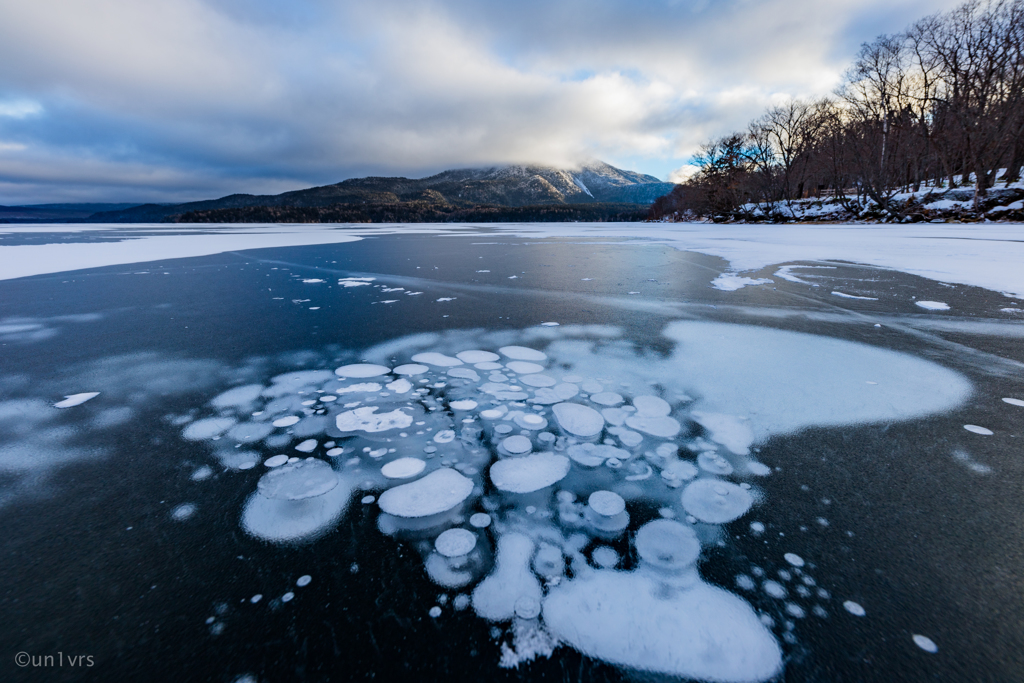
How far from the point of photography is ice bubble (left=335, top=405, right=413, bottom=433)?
192 cm

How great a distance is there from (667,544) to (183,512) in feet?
5.03

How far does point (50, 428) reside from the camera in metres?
1.92

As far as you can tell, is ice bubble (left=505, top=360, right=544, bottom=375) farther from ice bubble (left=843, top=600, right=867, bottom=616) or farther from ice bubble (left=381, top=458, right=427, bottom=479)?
ice bubble (left=843, top=600, right=867, bottom=616)

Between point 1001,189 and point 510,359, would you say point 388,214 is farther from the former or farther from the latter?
point 510,359

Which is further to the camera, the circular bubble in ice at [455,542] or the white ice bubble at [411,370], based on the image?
the white ice bubble at [411,370]

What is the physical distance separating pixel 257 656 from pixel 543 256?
8.81 metres

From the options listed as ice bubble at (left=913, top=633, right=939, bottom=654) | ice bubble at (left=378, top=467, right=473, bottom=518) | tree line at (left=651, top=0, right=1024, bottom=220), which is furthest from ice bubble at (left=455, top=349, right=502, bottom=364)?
tree line at (left=651, top=0, right=1024, bottom=220)

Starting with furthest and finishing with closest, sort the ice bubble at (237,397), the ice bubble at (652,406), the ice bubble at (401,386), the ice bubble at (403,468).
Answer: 1. the ice bubble at (401,386)
2. the ice bubble at (237,397)
3. the ice bubble at (652,406)
4. the ice bubble at (403,468)

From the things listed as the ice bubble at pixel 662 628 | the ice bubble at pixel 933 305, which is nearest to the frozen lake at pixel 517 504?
the ice bubble at pixel 662 628

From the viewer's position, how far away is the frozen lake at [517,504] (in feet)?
3.13

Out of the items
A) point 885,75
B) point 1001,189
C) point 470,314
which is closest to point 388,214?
point 885,75

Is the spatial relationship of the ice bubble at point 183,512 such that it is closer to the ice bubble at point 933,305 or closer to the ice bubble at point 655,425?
the ice bubble at point 655,425

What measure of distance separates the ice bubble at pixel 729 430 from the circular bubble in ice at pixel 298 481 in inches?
61.1

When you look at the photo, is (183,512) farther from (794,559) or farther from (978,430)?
(978,430)
